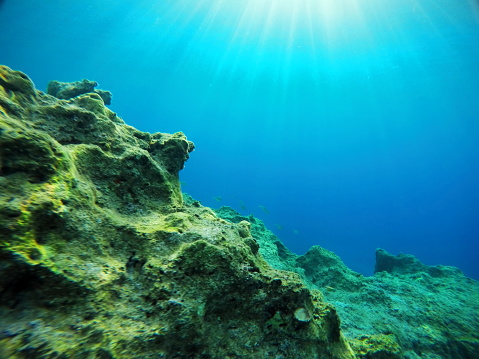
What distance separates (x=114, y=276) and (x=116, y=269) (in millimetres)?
73

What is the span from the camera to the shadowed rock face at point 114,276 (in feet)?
4.77

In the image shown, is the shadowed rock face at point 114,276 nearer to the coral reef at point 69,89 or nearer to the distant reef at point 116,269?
the distant reef at point 116,269

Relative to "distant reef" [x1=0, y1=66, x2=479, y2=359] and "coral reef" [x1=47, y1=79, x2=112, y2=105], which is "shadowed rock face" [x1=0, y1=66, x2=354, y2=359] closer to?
"distant reef" [x1=0, y1=66, x2=479, y2=359]

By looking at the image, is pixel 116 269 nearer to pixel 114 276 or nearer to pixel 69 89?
pixel 114 276

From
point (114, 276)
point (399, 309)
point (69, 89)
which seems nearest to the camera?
point (114, 276)

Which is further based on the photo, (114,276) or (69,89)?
(69,89)

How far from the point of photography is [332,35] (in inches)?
2335

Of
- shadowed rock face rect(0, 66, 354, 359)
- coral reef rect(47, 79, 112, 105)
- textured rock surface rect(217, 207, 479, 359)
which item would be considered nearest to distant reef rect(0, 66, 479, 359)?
shadowed rock face rect(0, 66, 354, 359)

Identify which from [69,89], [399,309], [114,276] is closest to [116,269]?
[114,276]

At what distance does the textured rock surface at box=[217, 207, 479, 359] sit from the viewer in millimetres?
4465

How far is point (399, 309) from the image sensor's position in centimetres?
554

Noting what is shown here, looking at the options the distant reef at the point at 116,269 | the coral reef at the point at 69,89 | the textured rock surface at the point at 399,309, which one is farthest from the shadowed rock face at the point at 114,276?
the coral reef at the point at 69,89

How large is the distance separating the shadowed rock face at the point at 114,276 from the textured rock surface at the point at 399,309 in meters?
2.47

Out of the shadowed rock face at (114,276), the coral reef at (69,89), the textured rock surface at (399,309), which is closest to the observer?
the shadowed rock face at (114,276)
